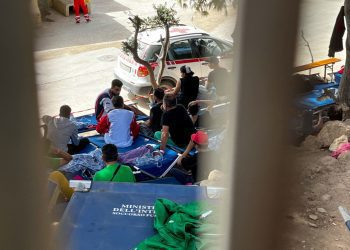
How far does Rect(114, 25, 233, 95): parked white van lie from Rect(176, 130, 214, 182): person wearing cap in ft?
11.3

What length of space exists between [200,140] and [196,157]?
22cm

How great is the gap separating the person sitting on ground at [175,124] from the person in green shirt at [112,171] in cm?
114

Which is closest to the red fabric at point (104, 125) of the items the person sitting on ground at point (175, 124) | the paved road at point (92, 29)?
the person sitting on ground at point (175, 124)

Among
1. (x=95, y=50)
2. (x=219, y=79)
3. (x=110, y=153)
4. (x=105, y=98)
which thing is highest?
(x=219, y=79)

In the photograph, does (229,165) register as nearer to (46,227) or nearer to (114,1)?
(46,227)

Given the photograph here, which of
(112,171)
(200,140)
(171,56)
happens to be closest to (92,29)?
(171,56)

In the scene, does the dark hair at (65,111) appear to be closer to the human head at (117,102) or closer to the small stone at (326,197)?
the human head at (117,102)

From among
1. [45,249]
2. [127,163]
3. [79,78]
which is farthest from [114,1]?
[45,249]

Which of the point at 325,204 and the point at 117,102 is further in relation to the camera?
the point at 117,102

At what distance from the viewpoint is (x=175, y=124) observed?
544cm

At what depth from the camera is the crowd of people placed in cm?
430

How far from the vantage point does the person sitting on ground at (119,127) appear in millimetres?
5520

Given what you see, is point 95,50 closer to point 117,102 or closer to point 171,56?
point 171,56

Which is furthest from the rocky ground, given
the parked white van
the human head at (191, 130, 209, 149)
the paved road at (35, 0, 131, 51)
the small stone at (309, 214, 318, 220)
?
the paved road at (35, 0, 131, 51)
